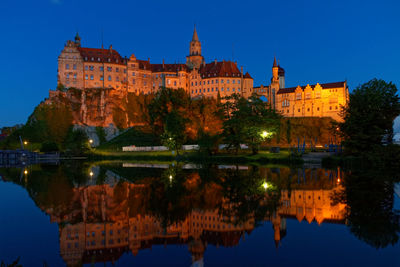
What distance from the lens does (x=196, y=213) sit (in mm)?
11797

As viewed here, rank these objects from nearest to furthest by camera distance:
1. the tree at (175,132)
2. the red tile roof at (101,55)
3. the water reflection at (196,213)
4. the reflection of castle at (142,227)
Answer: the reflection of castle at (142,227), the water reflection at (196,213), the tree at (175,132), the red tile roof at (101,55)

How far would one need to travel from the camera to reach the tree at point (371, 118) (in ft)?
105

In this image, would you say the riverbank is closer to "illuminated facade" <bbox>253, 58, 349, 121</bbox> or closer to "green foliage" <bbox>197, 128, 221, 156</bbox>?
"green foliage" <bbox>197, 128, 221, 156</bbox>

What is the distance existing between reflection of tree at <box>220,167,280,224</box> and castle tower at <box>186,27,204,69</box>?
92556 mm

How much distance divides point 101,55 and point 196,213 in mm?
90984

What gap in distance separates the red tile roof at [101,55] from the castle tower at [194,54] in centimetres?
2392

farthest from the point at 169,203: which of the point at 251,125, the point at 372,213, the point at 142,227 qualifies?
the point at 251,125

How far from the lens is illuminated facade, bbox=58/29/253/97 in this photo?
292 feet

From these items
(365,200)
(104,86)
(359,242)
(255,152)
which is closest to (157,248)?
(359,242)

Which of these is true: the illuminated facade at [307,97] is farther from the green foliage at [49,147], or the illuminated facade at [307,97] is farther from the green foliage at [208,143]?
the green foliage at [49,147]

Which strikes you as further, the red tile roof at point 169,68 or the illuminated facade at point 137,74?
the red tile roof at point 169,68

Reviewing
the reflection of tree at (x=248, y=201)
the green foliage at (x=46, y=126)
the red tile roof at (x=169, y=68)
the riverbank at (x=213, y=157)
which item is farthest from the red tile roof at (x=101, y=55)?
the reflection of tree at (x=248, y=201)

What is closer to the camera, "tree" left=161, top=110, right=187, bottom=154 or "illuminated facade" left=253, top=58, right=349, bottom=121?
"tree" left=161, top=110, right=187, bottom=154

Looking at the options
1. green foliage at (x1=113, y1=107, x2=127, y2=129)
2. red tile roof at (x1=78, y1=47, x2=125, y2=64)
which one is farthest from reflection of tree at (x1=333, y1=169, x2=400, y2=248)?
red tile roof at (x1=78, y1=47, x2=125, y2=64)
